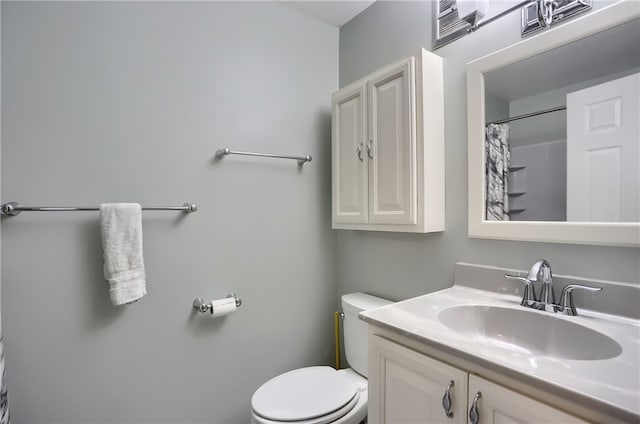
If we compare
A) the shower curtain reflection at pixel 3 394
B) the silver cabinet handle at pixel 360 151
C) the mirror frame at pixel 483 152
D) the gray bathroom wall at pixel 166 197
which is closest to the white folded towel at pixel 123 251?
the gray bathroom wall at pixel 166 197

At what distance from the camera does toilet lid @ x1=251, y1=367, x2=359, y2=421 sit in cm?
119

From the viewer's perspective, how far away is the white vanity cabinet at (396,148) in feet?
4.31

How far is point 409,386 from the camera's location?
0.89 m

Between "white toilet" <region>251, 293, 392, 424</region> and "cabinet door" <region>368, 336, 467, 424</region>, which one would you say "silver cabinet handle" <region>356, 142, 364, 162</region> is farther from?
"cabinet door" <region>368, 336, 467, 424</region>

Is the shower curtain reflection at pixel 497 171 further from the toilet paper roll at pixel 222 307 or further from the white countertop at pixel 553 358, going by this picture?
the toilet paper roll at pixel 222 307

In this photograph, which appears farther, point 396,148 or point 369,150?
point 369,150

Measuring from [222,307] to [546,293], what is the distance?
1287mm

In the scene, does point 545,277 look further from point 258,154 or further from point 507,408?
point 258,154

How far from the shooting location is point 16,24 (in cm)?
117

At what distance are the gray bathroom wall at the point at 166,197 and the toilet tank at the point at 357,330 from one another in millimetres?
335

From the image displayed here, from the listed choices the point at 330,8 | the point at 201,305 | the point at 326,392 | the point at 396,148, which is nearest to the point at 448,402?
the point at 326,392

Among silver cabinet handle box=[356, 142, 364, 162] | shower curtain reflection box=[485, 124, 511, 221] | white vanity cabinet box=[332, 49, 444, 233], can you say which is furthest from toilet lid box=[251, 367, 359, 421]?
silver cabinet handle box=[356, 142, 364, 162]

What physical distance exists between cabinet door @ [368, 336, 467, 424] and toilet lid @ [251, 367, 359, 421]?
0.96ft

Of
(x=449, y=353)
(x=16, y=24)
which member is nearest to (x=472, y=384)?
(x=449, y=353)
